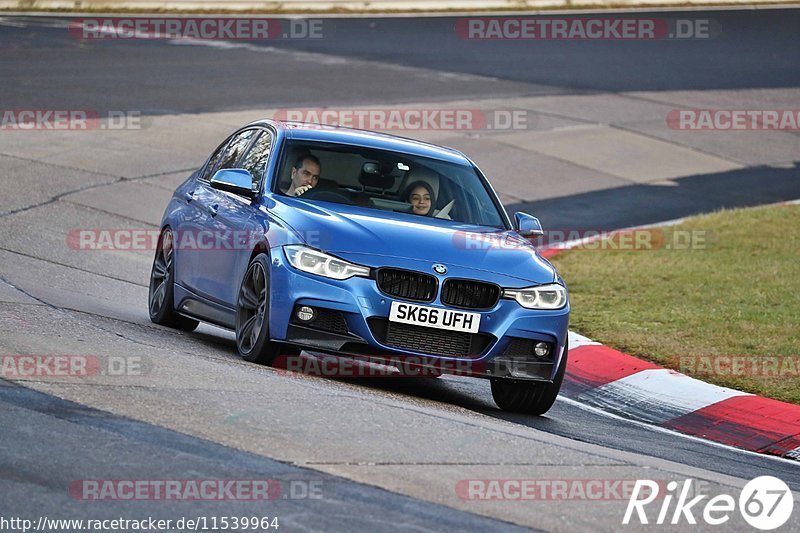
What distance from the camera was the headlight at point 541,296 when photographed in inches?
356

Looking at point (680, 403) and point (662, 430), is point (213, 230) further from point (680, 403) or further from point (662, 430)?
point (680, 403)

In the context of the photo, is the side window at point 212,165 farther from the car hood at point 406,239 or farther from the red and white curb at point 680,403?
the red and white curb at point 680,403

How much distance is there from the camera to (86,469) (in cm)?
618

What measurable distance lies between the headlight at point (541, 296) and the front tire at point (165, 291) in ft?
10.1

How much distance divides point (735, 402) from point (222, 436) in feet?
15.4

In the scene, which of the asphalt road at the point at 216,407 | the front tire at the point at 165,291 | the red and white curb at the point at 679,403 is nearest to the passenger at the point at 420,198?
the asphalt road at the point at 216,407

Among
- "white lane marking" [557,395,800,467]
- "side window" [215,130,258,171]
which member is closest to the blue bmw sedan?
"side window" [215,130,258,171]

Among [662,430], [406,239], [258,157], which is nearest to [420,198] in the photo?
[406,239]

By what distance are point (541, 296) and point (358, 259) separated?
3.83 ft

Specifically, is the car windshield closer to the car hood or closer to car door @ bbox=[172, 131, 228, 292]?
the car hood

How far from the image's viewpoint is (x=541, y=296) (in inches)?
361

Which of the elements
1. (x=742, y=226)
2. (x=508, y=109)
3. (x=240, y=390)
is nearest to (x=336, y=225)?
(x=240, y=390)

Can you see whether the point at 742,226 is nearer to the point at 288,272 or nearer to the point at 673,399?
the point at 673,399

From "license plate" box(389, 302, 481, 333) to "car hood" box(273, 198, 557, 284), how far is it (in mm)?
294
